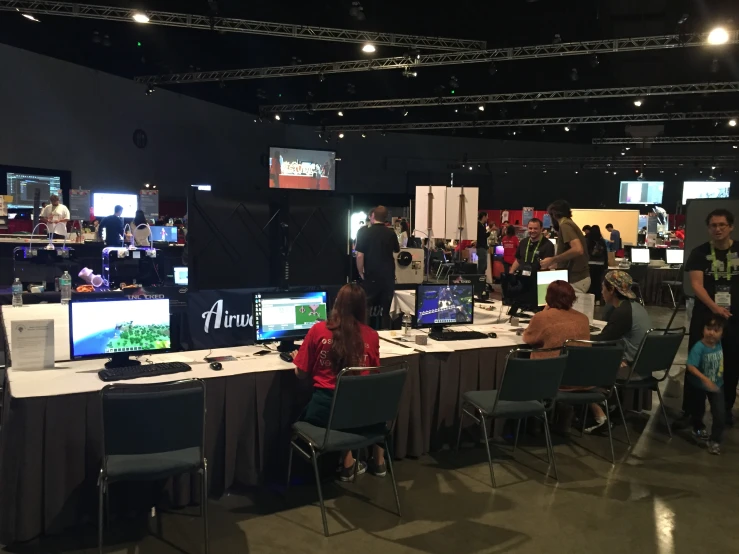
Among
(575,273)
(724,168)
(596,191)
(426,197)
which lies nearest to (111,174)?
(426,197)

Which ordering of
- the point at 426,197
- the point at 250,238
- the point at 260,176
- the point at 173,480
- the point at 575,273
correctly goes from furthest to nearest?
the point at 260,176, the point at 426,197, the point at 575,273, the point at 250,238, the point at 173,480

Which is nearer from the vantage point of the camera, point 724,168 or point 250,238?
point 250,238

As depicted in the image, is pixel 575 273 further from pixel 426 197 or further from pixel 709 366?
pixel 426 197

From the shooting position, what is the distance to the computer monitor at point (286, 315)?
3561 mm

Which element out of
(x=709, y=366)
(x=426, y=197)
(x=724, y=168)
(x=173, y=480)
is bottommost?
(x=173, y=480)

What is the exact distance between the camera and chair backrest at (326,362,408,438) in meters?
2.81

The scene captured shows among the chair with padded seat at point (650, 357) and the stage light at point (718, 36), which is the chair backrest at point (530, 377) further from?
the stage light at point (718, 36)

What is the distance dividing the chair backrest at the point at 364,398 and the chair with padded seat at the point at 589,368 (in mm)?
1284

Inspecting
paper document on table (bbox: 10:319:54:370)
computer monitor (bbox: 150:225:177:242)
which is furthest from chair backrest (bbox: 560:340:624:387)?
computer monitor (bbox: 150:225:177:242)

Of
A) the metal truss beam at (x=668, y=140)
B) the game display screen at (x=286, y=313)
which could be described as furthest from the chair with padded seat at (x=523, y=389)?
the metal truss beam at (x=668, y=140)

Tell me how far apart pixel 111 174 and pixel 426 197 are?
792 centimetres

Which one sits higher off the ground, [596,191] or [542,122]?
[542,122]

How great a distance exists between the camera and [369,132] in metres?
17.6

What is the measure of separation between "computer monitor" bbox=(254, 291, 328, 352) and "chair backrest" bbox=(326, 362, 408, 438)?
2.51 feet
